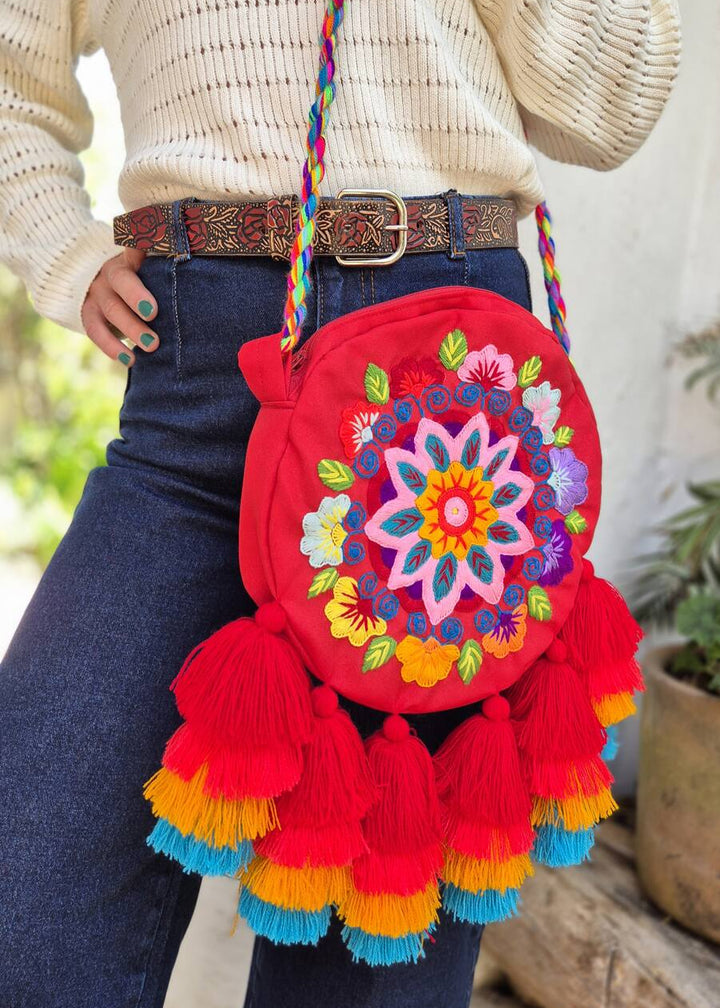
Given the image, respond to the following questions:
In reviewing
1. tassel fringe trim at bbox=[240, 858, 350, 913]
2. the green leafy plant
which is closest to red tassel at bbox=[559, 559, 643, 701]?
tassel fringe trim at bbox=[240, 858, 350, 913]

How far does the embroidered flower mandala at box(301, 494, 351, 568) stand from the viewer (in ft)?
2.39

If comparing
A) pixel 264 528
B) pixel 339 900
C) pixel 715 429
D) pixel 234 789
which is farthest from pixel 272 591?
pixel 715 429

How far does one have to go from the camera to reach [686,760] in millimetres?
1441

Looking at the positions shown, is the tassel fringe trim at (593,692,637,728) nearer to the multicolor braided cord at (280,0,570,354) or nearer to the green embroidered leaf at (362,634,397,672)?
the green embroidered leaf at (362,634,397,672)

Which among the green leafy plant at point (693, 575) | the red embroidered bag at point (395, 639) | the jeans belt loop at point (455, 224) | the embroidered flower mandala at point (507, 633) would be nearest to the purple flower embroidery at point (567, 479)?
the red embroidered bag at point (395, 639)

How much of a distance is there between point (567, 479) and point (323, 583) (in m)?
0.28

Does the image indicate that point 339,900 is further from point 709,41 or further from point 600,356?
point 709,41

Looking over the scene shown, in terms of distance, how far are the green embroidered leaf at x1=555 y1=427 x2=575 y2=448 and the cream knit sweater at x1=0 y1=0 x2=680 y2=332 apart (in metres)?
0.27

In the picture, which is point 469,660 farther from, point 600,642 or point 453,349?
point 453,349

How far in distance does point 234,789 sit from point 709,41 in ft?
5.55

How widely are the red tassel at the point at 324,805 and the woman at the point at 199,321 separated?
4.6 inches

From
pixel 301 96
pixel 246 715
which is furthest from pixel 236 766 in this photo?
pixel 301 96

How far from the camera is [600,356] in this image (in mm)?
1734

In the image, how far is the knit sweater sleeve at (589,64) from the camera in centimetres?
88
